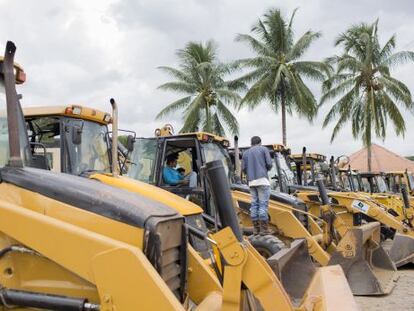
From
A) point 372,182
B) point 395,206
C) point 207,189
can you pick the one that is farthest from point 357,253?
point 372,182

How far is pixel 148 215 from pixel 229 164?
6684mm

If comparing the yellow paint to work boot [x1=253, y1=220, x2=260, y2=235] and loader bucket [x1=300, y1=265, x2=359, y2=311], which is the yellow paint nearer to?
loader bucket [x1=300, y1=265, x2=359, y2=311]

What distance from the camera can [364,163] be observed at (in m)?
42.9

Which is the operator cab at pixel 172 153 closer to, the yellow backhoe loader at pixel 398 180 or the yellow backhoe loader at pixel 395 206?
the yellow backhoe loader at pixel 395 206

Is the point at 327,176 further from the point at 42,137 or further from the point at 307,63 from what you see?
the point at 307,63

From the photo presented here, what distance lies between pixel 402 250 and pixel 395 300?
7.92 feet

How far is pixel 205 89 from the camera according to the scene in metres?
28.8

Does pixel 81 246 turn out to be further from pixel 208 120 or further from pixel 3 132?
pixel 208 120

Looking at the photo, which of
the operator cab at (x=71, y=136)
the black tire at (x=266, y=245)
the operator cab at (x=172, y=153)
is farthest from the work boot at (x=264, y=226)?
the operator cab at (x=71, y=136)

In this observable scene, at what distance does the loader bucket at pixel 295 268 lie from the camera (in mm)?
5238

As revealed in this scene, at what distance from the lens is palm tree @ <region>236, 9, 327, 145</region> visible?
90.5ft

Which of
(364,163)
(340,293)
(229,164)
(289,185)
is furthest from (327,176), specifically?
(364,163)

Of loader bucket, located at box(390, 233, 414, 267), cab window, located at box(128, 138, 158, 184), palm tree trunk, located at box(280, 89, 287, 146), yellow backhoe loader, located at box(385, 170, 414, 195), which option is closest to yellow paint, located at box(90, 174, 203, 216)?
cab window, located at box(128, 138, 158, 184)

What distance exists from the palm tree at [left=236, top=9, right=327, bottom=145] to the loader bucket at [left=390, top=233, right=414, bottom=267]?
61.2ft
